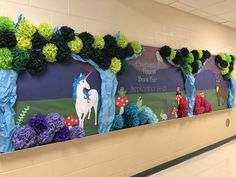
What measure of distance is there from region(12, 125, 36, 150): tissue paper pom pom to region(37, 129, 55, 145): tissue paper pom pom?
0.19 feet

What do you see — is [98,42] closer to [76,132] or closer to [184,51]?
[76,132]

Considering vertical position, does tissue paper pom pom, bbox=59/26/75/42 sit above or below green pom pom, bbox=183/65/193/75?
above

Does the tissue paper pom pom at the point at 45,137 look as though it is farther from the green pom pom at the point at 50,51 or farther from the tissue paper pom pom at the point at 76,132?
the green pom pom at the point at 50,51

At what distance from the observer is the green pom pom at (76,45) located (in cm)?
225

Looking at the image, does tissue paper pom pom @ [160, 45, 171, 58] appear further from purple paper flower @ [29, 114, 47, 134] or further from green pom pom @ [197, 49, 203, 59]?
purple paper flower @ [29, 114, 47, 134]

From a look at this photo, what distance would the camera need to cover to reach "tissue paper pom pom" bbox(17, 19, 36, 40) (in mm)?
1962

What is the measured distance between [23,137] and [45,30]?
96 centimetres

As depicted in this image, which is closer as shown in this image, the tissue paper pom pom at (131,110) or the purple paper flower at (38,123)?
the purple paper flower at (38,123)

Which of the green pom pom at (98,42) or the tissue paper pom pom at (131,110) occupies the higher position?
the green pom pom at (98,42)

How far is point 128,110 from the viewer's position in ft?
9.13

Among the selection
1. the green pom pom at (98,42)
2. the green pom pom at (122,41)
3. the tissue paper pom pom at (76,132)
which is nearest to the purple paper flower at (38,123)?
the tissue paper pom pom at (76,132)

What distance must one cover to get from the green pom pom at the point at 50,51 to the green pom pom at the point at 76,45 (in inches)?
6.3

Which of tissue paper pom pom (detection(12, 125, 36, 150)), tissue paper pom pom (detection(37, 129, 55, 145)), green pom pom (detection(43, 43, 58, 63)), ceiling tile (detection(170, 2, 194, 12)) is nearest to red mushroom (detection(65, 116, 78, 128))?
tissue paper pom pom (detection(37, 129, 55, 145))

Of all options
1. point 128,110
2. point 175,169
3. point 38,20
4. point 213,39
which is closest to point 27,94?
point 38,20
